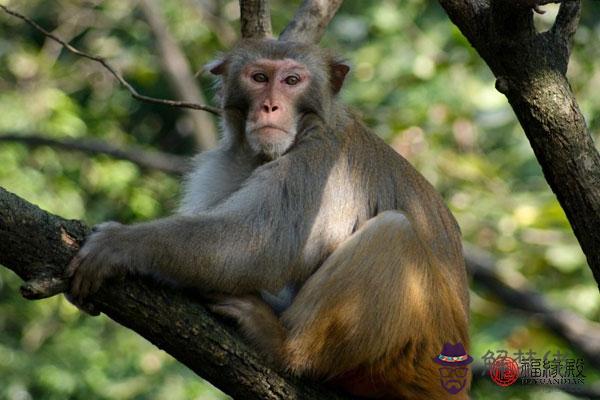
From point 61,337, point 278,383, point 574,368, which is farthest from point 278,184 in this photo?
point 61,337

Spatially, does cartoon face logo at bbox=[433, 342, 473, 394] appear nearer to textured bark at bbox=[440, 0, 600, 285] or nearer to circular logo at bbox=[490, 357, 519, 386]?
circular logo at bbox=[490, 357, 519, 386]

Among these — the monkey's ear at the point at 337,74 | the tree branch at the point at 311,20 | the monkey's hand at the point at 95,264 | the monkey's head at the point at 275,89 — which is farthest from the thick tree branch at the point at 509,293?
the monkey's hand at the point at 95,264

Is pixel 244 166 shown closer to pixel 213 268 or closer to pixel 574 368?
pixel 213 268

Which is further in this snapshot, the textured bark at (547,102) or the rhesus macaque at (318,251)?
the rhesus macaque at (318,251)

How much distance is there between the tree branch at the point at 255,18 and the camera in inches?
326

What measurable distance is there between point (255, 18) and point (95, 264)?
3.55 m

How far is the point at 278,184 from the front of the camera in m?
6.59

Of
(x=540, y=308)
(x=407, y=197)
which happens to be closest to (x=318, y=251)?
(x=407, y=197)

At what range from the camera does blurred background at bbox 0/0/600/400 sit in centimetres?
1236

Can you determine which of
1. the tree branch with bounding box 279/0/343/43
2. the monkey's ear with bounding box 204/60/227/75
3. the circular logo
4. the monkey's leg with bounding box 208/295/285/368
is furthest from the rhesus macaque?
the tree branch with bounding box 279/0/343/43

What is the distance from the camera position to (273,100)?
276 inches

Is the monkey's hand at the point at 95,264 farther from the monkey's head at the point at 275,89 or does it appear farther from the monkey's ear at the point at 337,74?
the monkey's ear at the point at 337,74

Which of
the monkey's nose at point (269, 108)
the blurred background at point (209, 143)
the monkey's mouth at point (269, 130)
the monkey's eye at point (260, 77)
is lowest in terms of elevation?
the blurred background at point (209, 143)

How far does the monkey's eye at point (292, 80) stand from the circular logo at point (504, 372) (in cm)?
271
